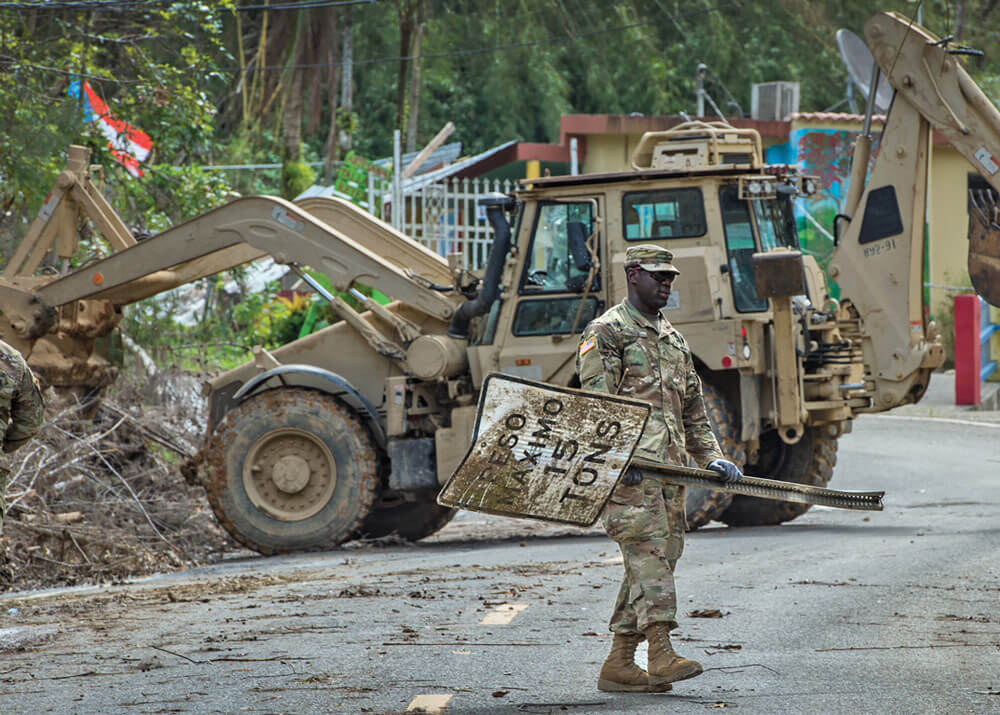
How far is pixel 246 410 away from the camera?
43.2 ft

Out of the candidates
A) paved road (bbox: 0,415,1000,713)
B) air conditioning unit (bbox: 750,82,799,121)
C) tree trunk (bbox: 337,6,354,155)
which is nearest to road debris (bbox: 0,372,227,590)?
paved road (bbox: 0,415,1000,713)

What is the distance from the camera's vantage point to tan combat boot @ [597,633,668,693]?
643cm

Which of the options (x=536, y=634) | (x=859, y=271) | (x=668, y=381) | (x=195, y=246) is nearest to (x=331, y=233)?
(x=195, y=246)

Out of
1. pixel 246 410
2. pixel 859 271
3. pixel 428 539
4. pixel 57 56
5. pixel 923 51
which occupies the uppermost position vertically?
pixel 57 56

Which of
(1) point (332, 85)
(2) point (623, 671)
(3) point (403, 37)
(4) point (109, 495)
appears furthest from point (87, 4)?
(3) point (403, 37)

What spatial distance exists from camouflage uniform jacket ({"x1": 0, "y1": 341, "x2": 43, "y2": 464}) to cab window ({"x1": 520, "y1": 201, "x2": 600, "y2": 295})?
5.94 metres

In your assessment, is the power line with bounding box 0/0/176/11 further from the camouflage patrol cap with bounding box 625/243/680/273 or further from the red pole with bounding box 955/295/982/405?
the red pole with bounding box 955/295/982/405

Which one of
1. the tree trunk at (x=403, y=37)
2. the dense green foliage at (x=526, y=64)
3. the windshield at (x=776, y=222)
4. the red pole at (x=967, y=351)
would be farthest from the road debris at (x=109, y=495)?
the dense green foliage at (x=526, y=64)

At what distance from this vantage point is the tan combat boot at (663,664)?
638cm

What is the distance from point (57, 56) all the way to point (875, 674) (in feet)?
45.8

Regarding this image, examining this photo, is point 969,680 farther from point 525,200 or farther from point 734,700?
point 525,200

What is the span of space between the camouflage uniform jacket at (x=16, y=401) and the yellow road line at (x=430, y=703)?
7.73 ft

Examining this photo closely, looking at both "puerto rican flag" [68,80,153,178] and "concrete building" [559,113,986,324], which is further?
"concrete building" [559,113,986,324]

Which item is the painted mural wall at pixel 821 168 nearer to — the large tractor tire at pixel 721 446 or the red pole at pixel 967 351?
the red pole at pixel 967 351
